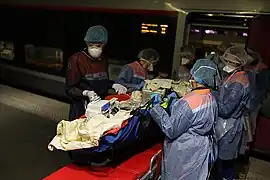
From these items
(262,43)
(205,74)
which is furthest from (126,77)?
(262,43)

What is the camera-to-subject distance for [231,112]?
2.60 m

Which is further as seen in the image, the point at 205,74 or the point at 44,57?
the point at 44,57

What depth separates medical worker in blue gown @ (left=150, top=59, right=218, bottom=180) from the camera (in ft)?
6.21

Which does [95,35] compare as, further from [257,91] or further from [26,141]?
[26,141]

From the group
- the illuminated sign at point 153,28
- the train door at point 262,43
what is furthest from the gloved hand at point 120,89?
the train door at point 262,43

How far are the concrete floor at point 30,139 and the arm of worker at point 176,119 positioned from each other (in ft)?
6.04

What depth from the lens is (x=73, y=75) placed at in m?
2.67

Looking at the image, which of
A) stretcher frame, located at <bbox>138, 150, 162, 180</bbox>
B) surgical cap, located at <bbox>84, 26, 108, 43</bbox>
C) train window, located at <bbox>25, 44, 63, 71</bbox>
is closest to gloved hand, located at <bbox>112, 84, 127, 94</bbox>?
surgical cap, located at <bbox>84, 26, 108, 43</bbox>

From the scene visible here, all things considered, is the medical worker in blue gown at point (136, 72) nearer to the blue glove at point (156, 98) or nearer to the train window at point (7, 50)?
the blue glove at point (156, 98)

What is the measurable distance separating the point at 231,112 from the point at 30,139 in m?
2.83

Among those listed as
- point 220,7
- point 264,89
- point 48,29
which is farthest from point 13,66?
point 264,89

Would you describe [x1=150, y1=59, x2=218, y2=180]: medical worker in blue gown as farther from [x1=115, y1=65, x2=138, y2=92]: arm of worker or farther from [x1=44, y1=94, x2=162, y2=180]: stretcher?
[x1=115, y1=65, x2=138, y2=92]: arm of worker

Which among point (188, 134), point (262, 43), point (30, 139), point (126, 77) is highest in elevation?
point (262, 43)

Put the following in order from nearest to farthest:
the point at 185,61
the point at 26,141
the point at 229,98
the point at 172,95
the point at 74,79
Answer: the point at 172,95
the point at 229,98
the point at 74,79
the point at 185,61
the point at 26,141
